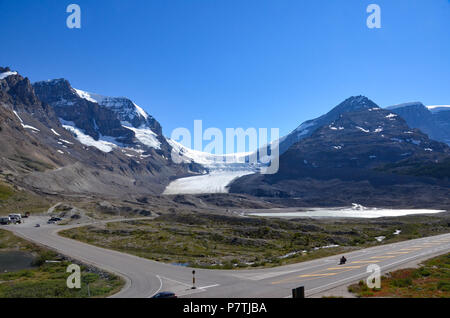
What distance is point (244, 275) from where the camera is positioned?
32.2 m

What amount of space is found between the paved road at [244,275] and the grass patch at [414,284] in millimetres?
2299

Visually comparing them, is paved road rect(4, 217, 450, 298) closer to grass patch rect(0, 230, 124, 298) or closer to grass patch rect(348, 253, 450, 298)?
grass patch rect(0, 230, 124, 298)

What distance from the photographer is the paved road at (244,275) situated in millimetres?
25875

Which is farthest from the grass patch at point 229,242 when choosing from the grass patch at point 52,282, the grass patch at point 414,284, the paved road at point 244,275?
the grass patch at point 414,284

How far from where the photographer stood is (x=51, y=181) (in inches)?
7672

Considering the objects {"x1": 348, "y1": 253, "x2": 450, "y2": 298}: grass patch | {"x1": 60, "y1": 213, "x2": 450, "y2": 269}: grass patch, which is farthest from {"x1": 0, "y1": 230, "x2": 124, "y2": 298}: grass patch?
{"x1": 348, "y1": 253, "x2": 450, "y2": 298}: grass patch

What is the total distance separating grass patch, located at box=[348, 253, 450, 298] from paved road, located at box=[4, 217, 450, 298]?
2.30 meters

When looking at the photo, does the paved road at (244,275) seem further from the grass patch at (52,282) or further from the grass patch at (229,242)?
the grass patch at (229,242)

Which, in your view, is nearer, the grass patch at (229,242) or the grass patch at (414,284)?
the grass patch at (414,284)
